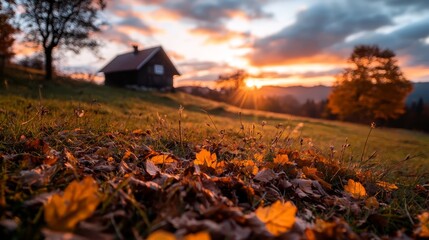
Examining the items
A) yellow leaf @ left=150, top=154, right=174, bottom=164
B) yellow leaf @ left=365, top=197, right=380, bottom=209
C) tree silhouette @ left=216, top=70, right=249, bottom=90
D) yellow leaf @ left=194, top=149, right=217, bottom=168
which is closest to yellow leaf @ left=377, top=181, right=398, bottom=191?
yellow leaf @ left=365, top=197, right=380, bottom=209

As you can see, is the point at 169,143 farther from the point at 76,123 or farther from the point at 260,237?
the point at 260,237

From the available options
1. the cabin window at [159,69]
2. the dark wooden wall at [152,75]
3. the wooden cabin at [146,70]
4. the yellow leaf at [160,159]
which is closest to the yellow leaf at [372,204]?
the yellow leaf at [160,159]

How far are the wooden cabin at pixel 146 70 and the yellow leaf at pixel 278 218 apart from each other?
33.8 meters

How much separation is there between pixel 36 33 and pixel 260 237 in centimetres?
2360

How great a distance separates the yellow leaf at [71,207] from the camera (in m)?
1.18

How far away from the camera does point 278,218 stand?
144cm

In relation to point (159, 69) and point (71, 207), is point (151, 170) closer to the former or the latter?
point (71, 207)

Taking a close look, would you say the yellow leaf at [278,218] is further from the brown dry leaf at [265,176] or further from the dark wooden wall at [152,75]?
the dark wooden wall at [152,75]

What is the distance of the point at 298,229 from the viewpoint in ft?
4.89

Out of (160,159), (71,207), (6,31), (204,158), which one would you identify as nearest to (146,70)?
(6,31)

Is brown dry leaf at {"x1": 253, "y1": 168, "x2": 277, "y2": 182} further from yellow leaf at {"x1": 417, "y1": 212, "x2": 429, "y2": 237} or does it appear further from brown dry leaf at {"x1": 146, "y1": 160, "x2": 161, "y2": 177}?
yellow leaf at {"x1": 417, "y1": 212, "x2": 429, "y2": 237}

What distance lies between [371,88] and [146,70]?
93.8ft

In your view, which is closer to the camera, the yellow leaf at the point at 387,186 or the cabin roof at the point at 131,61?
the yellow leaf at the point at 387,186

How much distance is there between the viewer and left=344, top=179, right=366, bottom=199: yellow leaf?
2387 millimetres
